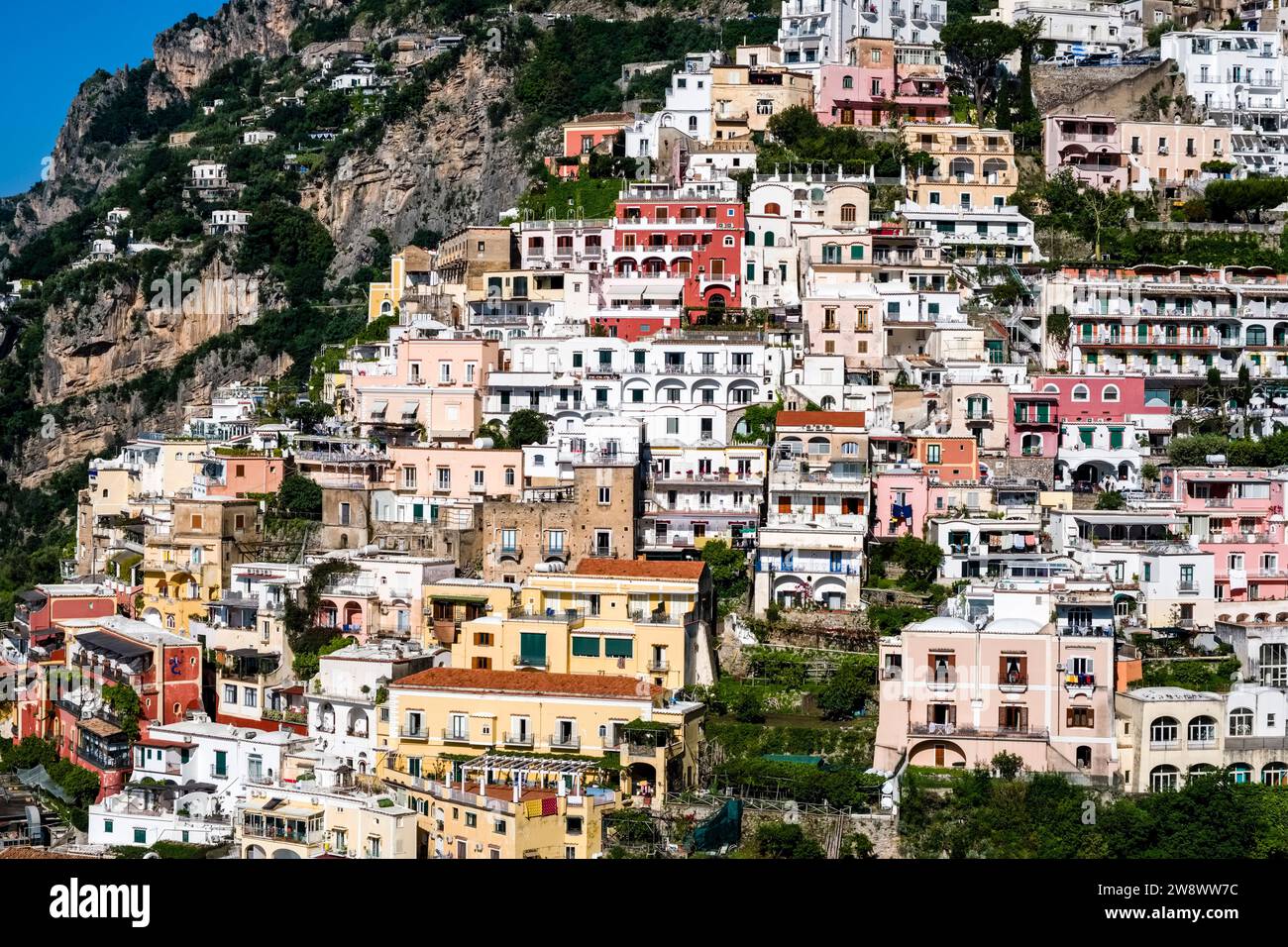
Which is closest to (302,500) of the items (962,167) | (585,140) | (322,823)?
(322,823)

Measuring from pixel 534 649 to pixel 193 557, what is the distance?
9607mm

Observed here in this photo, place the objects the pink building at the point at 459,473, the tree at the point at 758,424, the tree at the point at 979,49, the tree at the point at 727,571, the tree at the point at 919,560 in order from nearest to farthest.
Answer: the tree at the point at 919,560, the tree at the point at 727,571, the pink building at the point at 459,473, the tree at the point at 758,424, the tree at the point at 979,49

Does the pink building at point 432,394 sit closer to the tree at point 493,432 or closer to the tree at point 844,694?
the tree at point 493,432

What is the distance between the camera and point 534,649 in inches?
1282

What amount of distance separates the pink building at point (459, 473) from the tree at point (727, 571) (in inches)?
186

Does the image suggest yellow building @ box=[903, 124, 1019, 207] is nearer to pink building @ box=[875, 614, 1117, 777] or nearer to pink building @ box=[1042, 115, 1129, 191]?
pink building @ box=[1042, 115, 1129, 191]

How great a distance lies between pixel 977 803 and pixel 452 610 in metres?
10.9

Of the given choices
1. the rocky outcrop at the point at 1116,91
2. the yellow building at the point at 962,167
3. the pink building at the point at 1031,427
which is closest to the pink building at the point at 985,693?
the pink building at the point at 1031,427

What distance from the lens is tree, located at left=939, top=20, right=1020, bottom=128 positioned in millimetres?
57688

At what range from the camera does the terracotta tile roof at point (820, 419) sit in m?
38.0

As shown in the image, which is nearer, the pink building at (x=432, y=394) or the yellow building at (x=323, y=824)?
the yellow building at (x=323, y=824)

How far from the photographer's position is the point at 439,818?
90.6ft

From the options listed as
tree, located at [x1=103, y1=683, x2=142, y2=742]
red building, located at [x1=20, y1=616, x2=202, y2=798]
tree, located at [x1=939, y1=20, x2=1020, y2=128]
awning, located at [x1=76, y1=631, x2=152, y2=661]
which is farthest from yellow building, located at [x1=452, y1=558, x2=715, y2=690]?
tree, located at [x1=939, y1=20, x2=1020, y2=128]

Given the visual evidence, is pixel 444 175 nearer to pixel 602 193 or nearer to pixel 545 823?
pixel 602 193
